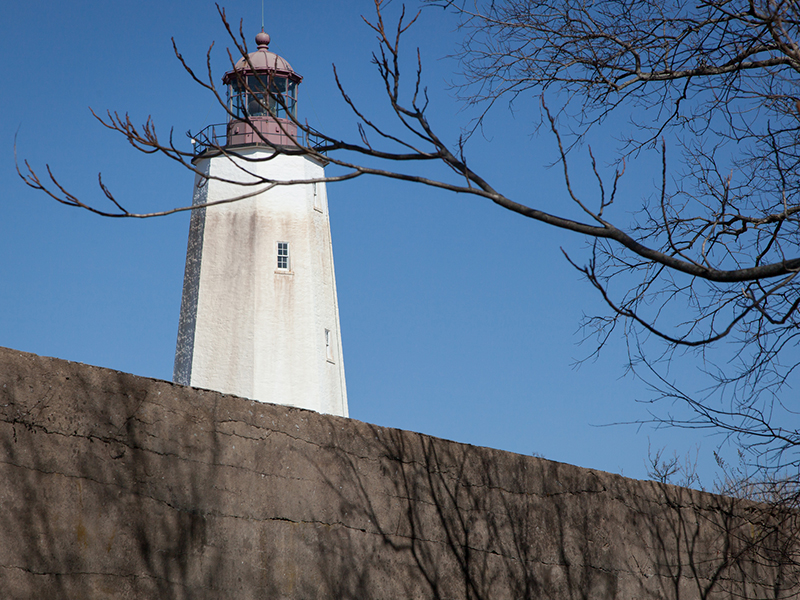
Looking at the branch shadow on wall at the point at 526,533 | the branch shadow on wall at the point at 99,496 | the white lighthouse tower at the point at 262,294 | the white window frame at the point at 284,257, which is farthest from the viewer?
the white window frame at the point at 284,257

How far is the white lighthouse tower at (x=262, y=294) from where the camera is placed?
55.1 feet

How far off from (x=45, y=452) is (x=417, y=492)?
184cm

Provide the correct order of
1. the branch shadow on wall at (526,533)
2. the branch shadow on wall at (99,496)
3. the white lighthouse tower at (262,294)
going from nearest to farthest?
the branch shadow on wall at (99,496) < the branch shadow on wall at (526,533) < the white lighthouse tower at (262,294)

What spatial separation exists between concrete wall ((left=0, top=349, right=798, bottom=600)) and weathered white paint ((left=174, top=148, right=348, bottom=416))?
11.7 metres

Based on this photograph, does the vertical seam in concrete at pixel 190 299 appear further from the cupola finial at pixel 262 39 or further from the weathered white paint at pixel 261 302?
the cupola finial at pixel 262 39

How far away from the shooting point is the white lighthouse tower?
55.1 feet

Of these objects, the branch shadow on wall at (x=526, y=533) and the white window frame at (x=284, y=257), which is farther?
the white window frame at (x=284, y=257)

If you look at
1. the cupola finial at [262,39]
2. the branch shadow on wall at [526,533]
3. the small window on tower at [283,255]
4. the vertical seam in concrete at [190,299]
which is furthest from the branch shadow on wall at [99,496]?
the cupola finial at [262,39]

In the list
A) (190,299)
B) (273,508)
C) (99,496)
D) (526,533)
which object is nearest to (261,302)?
(190,299)

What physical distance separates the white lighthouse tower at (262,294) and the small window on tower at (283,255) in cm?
2

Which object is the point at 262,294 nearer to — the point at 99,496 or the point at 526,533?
the point at 526,533

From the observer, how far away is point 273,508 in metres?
3.53

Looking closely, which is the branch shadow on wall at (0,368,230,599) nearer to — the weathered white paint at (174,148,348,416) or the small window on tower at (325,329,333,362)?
the weathered white paint at (174,148,348,416)

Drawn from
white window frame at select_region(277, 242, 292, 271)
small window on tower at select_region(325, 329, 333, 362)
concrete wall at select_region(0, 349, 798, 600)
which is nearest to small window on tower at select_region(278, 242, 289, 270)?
white window frame at select_region(277, 242, 292, 271)
